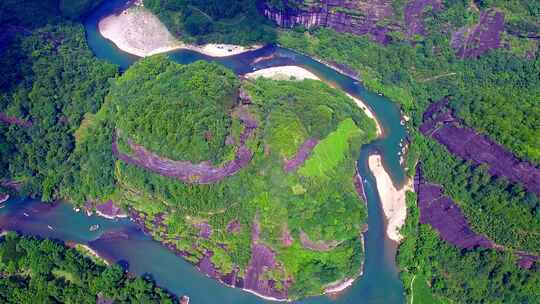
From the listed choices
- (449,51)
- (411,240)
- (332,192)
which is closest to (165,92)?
(332,192)

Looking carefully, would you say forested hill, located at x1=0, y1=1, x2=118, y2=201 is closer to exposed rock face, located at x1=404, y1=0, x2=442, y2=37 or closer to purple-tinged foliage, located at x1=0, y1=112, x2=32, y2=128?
purple-tinged foliage, located at x1=0, y1=112, x2=32, y2=128

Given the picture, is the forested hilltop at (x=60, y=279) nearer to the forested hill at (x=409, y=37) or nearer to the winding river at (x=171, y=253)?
the winding river at (x=171, y=253)

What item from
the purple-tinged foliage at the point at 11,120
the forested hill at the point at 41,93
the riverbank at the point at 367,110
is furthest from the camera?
the riverbank at the point at 367,110

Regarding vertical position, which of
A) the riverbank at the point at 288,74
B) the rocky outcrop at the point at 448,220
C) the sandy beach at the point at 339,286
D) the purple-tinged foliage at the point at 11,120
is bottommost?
the sandy beach at the point at 339,286

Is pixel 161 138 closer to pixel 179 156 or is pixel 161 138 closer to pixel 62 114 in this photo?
pixel 179 156

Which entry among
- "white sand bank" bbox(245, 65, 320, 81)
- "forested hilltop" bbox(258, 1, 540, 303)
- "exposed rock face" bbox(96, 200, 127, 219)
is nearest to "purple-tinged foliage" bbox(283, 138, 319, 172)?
"forested hilltop" bbox(258, 1, 540, 303)

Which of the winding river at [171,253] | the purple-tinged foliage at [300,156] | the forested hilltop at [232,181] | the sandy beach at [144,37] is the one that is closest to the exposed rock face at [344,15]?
the sandy beach at [144,37]
